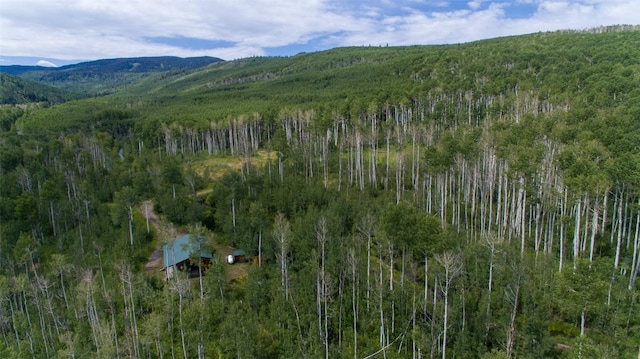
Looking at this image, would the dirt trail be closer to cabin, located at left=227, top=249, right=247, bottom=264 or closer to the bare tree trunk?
cabin, located at left=227, top=249, right=247, bottom=264

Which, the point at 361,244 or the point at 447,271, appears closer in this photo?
the point at 447,271

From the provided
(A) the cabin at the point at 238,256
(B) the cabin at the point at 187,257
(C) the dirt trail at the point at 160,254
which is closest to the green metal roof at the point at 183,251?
(B) the cabin at the point at 187,257

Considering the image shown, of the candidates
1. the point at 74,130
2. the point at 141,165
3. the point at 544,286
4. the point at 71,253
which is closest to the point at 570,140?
the point at 544,286

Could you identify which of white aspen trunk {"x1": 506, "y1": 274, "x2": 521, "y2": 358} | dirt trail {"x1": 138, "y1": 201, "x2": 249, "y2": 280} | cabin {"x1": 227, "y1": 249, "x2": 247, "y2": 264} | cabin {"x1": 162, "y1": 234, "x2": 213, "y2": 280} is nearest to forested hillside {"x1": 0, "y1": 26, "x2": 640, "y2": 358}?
white aspen trunk {"x1": 506, "y1": 274, "x2": 521, "y2": 358}

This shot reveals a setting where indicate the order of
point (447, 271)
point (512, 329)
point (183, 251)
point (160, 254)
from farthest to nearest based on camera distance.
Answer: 1. point (160, 254)
2. point (183, 251)
3. point (447, 271)
4. point (512, 329)

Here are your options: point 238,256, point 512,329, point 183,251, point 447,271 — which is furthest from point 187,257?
point 512,329

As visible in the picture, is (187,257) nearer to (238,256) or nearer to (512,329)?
(238,256)

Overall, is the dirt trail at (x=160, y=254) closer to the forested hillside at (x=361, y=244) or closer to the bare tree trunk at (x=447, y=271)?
the forested hillside at (x=361, y=244)

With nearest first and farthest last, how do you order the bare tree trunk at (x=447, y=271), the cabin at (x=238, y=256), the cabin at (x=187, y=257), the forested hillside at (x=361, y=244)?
the bare tree trunk at (x=447, y=271) → the forested hillside at (x=361, y=244) → the cabin at (x=187, y=257) → the cabin at (x=238, y=256)

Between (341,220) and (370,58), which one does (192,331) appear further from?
(370,58)
